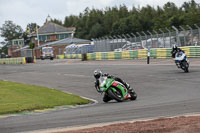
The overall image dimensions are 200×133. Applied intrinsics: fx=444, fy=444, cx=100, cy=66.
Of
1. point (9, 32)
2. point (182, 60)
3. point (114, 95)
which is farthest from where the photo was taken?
point (9, 32)

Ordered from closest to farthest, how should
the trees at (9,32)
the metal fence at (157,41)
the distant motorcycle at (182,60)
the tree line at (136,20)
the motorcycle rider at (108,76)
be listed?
the motorcycle rider at (108,76)
the distant motorcycle at (182,60)
the metal fence at (157,41)
the tree line at (136,20)
the trees at (9,32)

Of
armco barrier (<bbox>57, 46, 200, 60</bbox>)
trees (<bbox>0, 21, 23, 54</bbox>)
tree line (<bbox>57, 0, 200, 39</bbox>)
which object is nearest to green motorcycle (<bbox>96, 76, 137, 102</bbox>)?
armco barrier (<bbox>57, 46, 200, 60</bbox>)

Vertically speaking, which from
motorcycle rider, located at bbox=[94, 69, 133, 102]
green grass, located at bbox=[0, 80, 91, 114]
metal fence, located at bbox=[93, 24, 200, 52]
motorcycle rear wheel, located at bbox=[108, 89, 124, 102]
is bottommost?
green grass, located at bbox=[0, 80, 91, 114]

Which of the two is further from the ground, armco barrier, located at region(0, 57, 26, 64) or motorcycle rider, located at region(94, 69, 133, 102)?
motorcycle rider, located at region(94, 69, 133, 102)

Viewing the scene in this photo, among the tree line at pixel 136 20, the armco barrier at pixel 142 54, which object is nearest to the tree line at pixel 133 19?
the tree line at pixel 136 20

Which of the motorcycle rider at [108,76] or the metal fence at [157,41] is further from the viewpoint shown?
the metal fence at [157,41]

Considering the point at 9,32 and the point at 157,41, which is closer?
the point at 157,41

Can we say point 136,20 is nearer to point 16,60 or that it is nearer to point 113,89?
point 16,60

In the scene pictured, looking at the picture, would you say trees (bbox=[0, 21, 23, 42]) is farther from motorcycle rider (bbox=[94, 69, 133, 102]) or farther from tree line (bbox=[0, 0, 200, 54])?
motorcycle rider (bbox=[94, 69, 133, 102])

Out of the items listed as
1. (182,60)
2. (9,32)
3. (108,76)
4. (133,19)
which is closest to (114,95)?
(108,76)

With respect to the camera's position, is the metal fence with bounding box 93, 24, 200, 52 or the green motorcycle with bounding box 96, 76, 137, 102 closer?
the green motorcycle with bounding box 96, 76, 137, 102

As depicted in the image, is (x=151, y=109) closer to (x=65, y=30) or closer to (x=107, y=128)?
(x=107, y=128)

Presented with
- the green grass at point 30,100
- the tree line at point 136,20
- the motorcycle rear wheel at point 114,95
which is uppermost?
the tree line at point 136,20

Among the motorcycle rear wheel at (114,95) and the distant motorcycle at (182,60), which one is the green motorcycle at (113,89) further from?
the distant motorcycle at (182,60)
